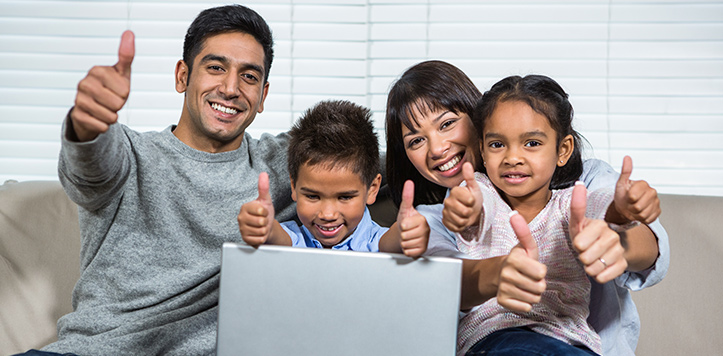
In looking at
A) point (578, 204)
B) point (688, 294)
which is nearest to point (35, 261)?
point (578, 204)

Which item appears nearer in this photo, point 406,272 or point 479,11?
point 406,272

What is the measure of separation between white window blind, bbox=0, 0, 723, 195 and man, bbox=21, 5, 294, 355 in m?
0.63

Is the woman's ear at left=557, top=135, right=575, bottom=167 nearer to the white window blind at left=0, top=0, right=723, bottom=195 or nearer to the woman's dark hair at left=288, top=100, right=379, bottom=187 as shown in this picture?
the woman's dark hair at left=288, top=100, right=379, bottom=187

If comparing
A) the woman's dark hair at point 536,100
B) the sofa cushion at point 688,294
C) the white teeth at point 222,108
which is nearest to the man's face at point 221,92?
the white teeth at point 222,108

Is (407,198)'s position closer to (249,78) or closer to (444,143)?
(444,143)

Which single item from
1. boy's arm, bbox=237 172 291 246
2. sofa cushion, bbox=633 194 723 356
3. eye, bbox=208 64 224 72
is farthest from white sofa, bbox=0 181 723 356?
boy's arm, bbox=237 172 291 246

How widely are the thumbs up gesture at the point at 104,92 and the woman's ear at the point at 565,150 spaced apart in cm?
83

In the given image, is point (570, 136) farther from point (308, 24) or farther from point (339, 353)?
point (308, 24)

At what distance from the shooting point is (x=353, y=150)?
4.35 feet

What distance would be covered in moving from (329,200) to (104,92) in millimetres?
520

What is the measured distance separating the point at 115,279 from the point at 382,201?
72 cm

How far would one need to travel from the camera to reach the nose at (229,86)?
136cm

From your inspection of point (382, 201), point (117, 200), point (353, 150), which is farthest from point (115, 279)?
point (382, 201)

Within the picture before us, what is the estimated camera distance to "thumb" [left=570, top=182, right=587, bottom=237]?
86cm
